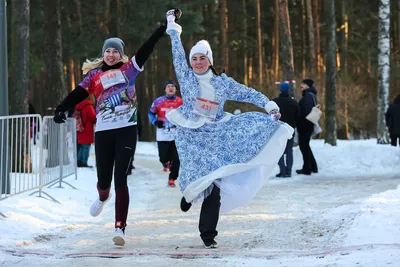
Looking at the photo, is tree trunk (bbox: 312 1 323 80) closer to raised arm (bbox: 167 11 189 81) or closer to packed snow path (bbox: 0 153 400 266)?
packed snow path (bbox: 0 153 400 266)

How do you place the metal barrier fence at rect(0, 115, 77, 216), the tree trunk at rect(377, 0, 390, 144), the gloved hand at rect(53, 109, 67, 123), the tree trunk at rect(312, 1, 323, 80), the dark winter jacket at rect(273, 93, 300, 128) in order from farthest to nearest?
the tree trunk at rect(312, 1, 323, 80) < the tree trunk at rect(377, 0, 390, 144) < the dark winter jacket at rect(273, 93, 300, 128) < the metal barrier fence at rect(0, 115, 77, 216) < the gloved hand at rect(53, 109, 67, 123)

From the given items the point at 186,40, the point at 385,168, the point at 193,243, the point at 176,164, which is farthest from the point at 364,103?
the point at 193,243

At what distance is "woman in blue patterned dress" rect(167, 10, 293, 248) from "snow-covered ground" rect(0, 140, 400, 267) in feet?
1.55

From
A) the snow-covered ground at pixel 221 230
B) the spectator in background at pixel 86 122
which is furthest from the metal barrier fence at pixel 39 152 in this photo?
the spectator in background at pixel 86 122

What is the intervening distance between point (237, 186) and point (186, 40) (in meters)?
33.6

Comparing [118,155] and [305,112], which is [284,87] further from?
[118,155]

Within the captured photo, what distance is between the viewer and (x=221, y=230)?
25.3 feet

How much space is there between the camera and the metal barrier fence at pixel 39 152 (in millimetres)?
9055

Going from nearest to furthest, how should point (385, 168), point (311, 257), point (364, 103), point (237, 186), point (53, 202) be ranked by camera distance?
1. point (311, 257)
2. point (237, 186)
3. point (53, 202)
4. point (385, 168)
5. point (364, 103)

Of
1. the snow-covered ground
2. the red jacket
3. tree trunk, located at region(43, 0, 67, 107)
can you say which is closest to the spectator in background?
the red jacket

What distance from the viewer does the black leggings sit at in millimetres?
6883

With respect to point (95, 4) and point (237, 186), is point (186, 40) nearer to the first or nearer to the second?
point (95, 4)

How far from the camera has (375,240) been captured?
19.8 feet

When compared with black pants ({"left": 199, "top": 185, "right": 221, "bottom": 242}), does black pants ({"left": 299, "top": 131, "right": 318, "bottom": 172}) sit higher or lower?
higher
